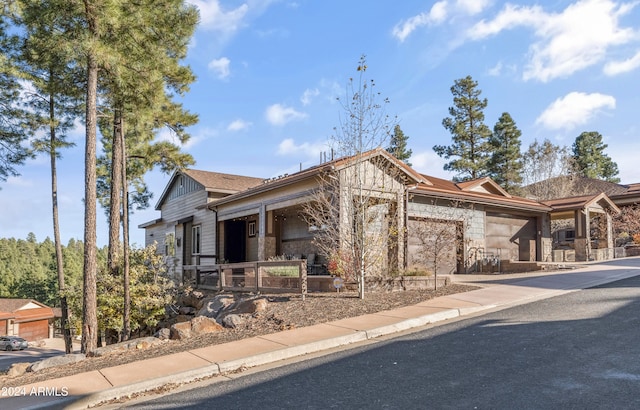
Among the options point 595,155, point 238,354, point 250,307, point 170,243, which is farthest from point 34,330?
point 595,155

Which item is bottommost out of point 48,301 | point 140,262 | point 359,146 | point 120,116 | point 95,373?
point 48,301

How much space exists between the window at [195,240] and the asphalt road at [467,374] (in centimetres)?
1757

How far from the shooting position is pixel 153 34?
509 inches

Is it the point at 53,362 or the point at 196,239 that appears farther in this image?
the point at 196,239

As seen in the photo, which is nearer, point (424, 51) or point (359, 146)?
point (359, 146)

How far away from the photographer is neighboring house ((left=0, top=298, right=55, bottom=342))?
142 ft

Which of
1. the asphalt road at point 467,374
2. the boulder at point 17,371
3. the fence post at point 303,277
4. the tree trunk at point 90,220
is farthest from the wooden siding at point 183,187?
the asphalt road at point 467,374

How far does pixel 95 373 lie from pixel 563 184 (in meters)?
38.6

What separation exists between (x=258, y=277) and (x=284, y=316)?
11.8 feet

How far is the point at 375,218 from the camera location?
11641mm

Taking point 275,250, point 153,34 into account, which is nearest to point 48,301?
point 275,250

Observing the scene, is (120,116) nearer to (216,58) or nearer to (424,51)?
(216,58)

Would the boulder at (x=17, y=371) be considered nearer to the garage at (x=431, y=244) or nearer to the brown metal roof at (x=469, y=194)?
the garage at (x=431, y=244)

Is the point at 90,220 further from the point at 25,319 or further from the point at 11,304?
the point at 11,304
